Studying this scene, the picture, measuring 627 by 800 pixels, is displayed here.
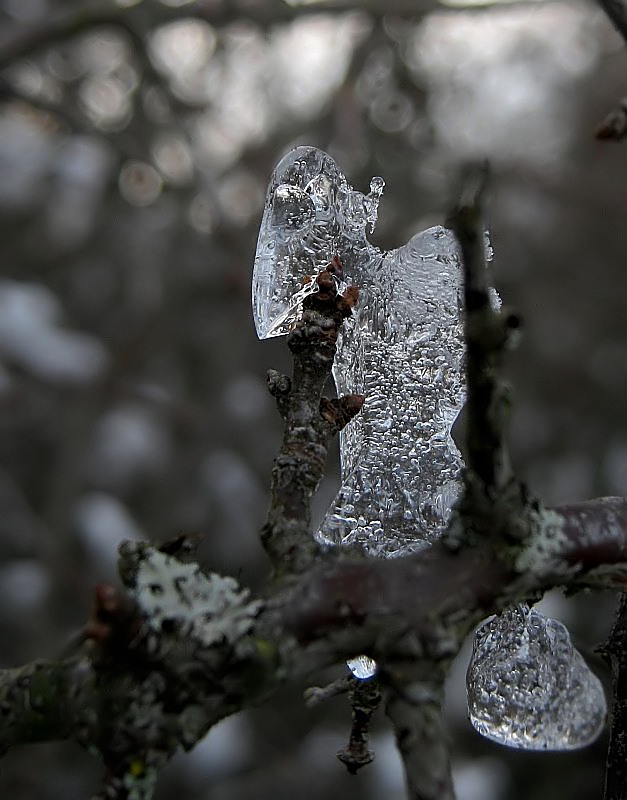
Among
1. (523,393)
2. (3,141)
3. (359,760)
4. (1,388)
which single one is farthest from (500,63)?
(359,760)

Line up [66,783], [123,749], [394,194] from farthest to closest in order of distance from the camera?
1. [394,194]
2. [66,783]
3. [123,749]

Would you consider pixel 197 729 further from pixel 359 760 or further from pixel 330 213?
pixel 330 213

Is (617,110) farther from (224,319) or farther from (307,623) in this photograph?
(224,319)

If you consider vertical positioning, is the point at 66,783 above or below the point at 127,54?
below

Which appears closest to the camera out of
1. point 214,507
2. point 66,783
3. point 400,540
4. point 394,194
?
point 400,540

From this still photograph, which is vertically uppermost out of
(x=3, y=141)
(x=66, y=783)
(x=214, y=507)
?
(x=3, y=141)

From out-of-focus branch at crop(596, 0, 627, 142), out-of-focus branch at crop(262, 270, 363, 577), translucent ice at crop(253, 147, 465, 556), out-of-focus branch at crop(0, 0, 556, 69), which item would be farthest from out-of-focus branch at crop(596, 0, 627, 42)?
out-of-focus branch at crop(0, 0, 556, 69)
